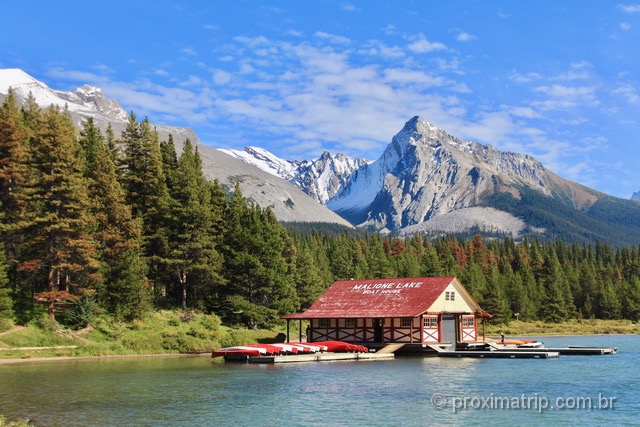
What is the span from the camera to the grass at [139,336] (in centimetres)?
5546

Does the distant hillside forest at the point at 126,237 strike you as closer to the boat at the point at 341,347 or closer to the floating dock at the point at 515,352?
the boat at the point at 341,347

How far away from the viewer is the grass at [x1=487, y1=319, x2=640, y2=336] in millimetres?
113188

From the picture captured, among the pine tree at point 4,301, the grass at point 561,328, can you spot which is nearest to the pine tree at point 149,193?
the pine tree at point 4,301

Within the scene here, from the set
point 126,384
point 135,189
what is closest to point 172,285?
point 135,189

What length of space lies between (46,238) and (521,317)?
93.4m

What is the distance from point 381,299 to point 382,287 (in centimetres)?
265

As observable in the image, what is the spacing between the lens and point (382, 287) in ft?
237

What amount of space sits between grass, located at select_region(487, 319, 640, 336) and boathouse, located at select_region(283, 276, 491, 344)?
43.3 meters

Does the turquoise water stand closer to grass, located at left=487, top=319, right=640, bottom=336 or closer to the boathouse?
the boathouse

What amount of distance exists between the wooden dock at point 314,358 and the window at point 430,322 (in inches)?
193

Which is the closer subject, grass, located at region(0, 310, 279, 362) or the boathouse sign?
grass, located at region(0, 310, 279, 362)

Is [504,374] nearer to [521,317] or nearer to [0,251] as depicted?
[0,251]

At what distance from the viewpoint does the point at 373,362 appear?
190ft

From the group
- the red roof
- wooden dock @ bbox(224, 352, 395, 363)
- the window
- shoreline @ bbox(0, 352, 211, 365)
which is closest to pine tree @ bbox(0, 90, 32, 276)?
shoreline @ bbox(0, 352, 211, 365)
